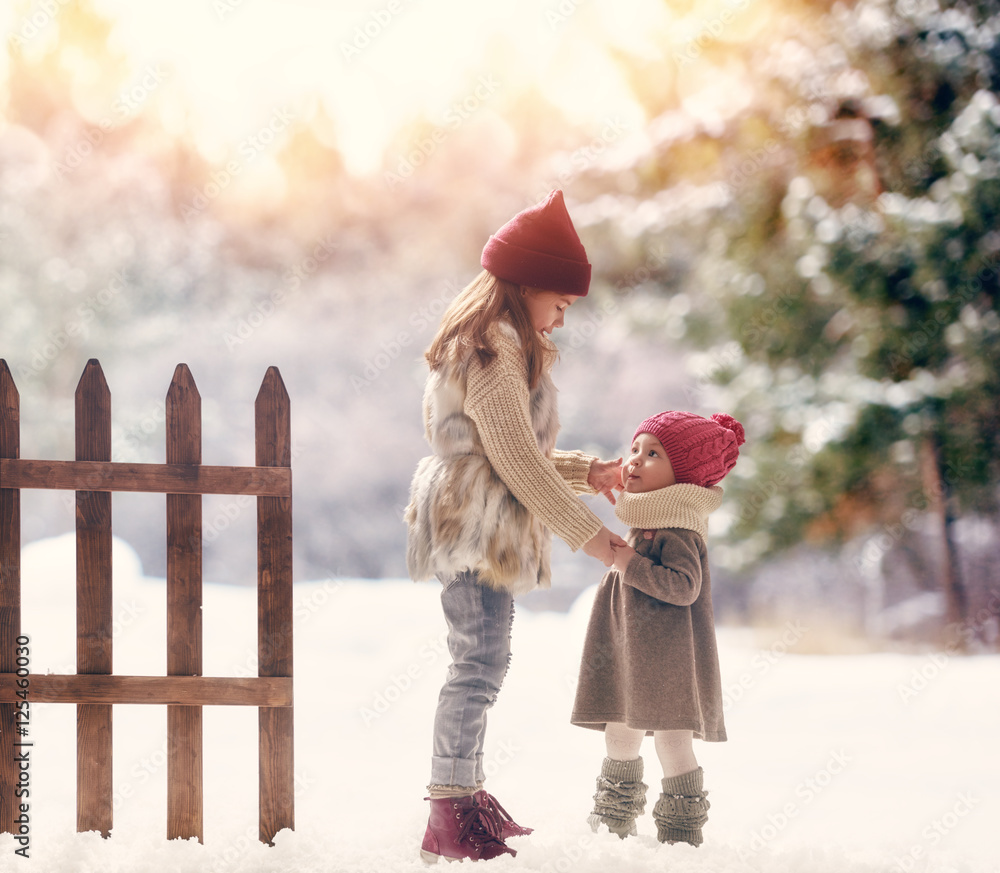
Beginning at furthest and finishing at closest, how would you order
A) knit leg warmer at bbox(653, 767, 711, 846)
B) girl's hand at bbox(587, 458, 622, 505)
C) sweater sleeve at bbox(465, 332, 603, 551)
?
girl's hand at bbox(587, 458, 622, 505) → knit leg warmer at bbox(653, 767, 711, 846) → sweater sleeve at bbox(465, 332, 603, 551)

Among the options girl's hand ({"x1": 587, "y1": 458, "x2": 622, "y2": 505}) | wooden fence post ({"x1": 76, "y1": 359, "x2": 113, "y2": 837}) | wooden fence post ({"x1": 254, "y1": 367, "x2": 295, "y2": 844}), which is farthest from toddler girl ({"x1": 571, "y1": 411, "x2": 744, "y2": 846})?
wooden fence post ({"x1": 76, "y1": 359, "x2": 113, "y2": 837})

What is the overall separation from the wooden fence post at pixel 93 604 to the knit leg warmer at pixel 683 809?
1.32 m

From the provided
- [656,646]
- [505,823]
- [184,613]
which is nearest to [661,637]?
[656,646]

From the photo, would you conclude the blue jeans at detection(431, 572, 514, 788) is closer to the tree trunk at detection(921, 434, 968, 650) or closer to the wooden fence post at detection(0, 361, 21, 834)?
the wooden fence post at detection(0, 361, 21, 834)

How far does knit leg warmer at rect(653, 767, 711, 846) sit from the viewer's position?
82.4 inches

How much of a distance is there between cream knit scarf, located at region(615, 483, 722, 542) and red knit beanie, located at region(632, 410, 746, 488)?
0.04 metres

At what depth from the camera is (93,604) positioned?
2205 millimetres

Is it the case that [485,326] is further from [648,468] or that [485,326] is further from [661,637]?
[661,637]

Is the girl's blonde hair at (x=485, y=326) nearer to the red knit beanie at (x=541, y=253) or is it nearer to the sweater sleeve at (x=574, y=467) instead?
the red knit beanie at (x=541, y=253)

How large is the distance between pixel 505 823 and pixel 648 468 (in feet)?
3.02

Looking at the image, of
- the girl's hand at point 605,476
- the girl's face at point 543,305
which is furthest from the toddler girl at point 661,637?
the girl's face at point 543,305

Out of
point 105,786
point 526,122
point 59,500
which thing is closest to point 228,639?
point 59,500

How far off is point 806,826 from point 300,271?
19.5 ft

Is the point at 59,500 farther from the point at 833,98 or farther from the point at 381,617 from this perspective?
the point at 833,98
